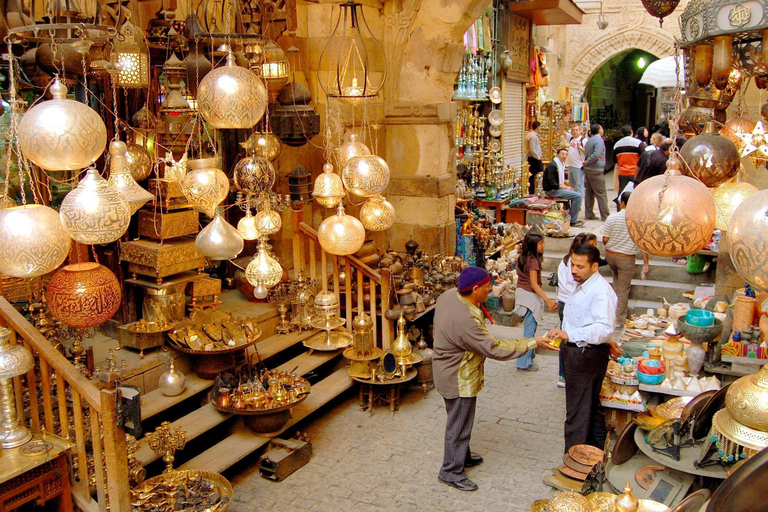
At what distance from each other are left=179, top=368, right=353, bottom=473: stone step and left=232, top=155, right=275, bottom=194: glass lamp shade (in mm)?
1783

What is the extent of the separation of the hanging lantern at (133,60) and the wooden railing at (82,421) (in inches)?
59.5

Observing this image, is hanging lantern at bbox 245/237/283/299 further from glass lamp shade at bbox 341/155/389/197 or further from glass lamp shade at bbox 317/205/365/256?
glass lamp shade at bbox 341/155/389/197

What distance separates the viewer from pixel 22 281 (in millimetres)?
4930

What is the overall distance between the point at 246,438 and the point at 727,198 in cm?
359

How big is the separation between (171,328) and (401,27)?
168 inches

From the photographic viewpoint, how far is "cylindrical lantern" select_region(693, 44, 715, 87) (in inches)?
104

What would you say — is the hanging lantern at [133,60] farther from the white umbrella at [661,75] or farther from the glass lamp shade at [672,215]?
the white umbrella at [661,75]

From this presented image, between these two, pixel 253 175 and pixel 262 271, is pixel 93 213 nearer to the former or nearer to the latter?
pixel 262 271

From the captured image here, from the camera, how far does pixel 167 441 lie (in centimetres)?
434

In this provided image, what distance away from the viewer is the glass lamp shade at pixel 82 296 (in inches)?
133

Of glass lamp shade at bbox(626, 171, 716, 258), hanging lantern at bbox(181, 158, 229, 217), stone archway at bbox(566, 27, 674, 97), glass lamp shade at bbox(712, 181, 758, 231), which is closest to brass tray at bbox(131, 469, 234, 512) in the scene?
hanging lantern at bbox(181, 158, 229, 217)

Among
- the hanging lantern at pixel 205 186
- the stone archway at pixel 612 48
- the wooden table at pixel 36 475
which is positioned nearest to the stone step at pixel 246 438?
the wooden table at pixel 36 475

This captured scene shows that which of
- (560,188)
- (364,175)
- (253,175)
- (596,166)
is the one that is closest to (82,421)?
(253,175)

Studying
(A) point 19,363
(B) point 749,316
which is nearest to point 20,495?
(A) point 19,363
